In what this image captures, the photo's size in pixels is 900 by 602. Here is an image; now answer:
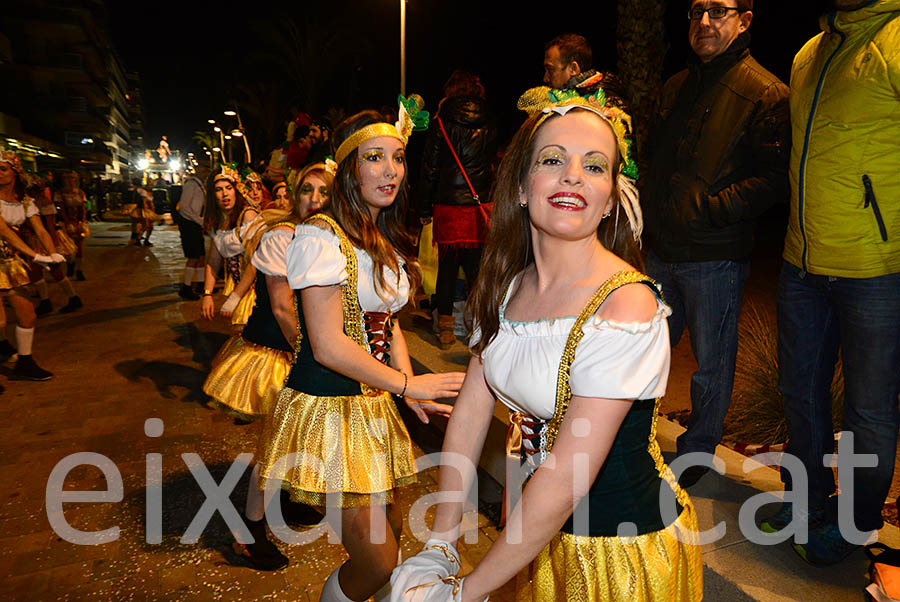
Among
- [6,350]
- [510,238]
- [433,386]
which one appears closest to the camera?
[510,238]

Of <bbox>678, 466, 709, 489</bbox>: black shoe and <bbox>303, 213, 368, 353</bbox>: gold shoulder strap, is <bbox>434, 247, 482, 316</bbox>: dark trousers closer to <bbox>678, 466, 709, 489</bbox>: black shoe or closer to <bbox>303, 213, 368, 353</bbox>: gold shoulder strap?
<bbox>678, 466, 709, 489</bbox>: black shoe

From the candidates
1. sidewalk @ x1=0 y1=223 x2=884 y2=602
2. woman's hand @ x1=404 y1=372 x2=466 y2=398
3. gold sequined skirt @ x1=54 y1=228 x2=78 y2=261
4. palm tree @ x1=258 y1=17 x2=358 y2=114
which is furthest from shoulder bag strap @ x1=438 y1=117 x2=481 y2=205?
palm tree @ x1=258 y1=17 x2=358 y2=114

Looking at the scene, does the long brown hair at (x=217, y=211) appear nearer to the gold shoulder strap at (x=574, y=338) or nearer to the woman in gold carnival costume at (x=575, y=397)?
the woman in gold carnival costume at (x=575, y=397)

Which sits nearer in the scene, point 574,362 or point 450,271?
point 574,362

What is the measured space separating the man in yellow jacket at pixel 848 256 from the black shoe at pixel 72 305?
10.7m

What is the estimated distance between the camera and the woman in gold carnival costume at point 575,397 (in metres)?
1.46

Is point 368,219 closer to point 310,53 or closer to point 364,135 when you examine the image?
point 364,135

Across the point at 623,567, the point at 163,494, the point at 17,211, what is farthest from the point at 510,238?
the point at 17,211

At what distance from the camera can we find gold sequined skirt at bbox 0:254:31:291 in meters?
6.69

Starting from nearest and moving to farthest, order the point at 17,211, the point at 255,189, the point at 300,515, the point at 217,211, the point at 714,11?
the point at 714,11 < the point at 300,515 < the point at 217,211 < the point at 255,189 < the point at 17,211

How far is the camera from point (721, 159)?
334 centimetres

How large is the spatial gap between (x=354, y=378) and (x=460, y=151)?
13.5 ft

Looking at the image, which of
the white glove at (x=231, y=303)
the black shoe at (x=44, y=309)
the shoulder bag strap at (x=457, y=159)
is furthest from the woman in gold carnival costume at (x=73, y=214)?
the shoulder bag strap at (x=457, y=159)

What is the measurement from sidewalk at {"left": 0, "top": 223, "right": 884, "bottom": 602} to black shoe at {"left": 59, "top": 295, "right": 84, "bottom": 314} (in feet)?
7.83
